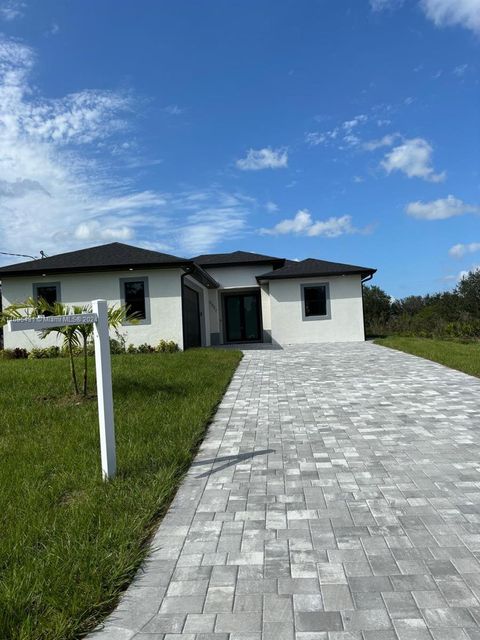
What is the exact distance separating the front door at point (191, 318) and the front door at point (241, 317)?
344cm

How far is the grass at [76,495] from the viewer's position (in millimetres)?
2561

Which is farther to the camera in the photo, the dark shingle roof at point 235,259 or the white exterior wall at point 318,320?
the dark shingle roof at point 235,259

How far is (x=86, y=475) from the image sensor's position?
4.42 metres

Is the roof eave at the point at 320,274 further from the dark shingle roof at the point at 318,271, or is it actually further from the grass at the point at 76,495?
the grass at the point at 76,495

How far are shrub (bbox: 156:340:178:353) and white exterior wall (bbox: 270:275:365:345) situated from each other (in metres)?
5.54

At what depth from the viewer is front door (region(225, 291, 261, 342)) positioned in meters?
24.0

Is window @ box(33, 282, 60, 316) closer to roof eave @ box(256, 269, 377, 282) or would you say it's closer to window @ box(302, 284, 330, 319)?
roof eave @ box(256, 269, 377, 282)

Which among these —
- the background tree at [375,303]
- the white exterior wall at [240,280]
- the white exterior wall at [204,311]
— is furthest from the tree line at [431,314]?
the white exterior wall at [204,311]

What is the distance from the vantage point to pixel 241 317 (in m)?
24.2

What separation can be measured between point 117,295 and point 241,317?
27.5 feet

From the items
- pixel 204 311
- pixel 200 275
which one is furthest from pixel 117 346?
pixel 204 311

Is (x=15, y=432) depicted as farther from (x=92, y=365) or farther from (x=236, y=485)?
(x=92, y=365)

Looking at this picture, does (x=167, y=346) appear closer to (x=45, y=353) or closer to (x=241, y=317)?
(x=45, y=353)

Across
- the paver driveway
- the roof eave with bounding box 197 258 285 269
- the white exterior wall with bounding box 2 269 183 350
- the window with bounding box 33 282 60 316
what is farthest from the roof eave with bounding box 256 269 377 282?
the paver driveway
